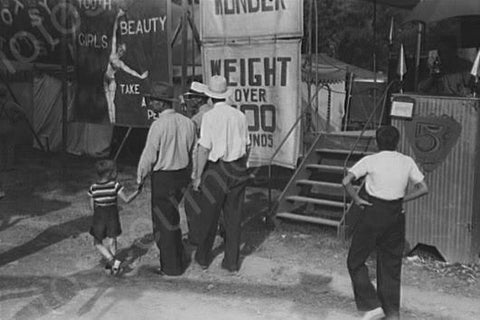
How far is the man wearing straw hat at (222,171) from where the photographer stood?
6.64 m

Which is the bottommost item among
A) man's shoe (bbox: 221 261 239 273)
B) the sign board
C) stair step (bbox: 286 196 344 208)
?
man's shoe (bbox: 221 261 239 273)

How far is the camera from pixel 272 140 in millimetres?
8727

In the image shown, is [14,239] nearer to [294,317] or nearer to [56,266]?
[56,266]

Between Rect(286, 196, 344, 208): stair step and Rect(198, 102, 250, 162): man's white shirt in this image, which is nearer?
Rect(198, 102, 250, 162): man's white shirt

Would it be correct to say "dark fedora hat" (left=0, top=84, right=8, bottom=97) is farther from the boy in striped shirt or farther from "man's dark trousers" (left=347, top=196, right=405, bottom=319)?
"man's dark trousers" (left=347, top=196, right=405, bottom=319)

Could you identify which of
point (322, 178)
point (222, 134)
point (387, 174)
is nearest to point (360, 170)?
point (387, 174)

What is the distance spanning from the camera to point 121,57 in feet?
36.2

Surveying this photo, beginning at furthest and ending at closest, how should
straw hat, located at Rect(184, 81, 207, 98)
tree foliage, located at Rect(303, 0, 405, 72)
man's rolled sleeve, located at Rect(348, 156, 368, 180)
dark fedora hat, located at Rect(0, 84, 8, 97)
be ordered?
tree foliage, located at Rect(303, 0, 405, 72) < dark fedora hat, located at Rect(0, 84, 8, 97) < straw hat, located at Rect(184, 81, 207, 98) < man's rolled sleeve, located at Rect(348, 156, 368, 180)

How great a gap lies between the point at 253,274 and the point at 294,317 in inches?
52.4

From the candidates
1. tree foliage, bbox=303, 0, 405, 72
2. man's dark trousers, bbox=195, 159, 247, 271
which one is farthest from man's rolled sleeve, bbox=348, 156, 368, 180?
tree foliage, bbox=303, 0, 405, 72

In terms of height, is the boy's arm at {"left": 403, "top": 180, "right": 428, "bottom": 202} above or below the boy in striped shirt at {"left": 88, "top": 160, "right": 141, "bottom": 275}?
above

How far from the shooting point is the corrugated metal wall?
6871 millimetres

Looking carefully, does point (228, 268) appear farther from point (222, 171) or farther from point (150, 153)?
point (150, 153)

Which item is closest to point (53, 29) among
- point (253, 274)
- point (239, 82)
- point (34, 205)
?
point (34, 205)
